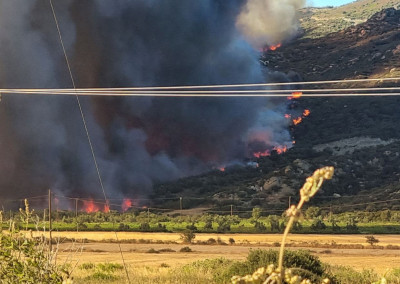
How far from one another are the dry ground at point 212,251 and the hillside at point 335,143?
2100 centimetres

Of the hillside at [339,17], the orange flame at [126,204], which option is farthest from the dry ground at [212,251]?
the hillside at [339,17]

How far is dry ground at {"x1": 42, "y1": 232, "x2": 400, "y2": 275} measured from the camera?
3400cm

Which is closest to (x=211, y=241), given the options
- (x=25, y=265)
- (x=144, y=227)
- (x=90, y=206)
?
(x=144, y=227)

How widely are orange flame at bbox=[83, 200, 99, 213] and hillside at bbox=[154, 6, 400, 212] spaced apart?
8.05 meters

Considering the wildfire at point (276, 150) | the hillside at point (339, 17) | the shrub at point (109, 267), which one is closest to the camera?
the shrub at point (109, 267)

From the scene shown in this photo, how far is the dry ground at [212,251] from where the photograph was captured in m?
34.0

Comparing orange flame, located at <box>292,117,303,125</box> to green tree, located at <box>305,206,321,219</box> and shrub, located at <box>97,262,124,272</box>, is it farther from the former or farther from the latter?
shrub, located at <box>97,262,124,272</box>

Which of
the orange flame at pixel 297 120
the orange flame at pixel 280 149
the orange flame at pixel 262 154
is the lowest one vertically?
the orange flame at pixel 262 154

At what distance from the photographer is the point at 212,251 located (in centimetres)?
4053

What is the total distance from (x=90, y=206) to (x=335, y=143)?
41589 millimetres

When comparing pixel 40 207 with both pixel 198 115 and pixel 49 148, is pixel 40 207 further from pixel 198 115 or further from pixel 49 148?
pixel 198 115

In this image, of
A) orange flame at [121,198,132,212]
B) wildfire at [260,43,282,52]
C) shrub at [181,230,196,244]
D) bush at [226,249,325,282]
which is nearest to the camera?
bush at [226,249,325,282]

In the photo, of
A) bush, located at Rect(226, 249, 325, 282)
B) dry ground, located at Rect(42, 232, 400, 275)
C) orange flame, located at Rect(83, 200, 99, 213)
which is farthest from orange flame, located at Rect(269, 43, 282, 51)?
bush, located at Rect(226, 249, 325, 282)

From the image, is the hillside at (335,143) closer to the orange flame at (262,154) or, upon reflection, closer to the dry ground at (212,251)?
the orange flame at (262,154)
